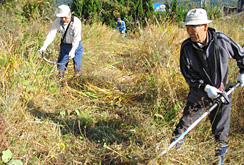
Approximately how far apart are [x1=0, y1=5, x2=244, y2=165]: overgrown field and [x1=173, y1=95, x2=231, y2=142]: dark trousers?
0.14 metres

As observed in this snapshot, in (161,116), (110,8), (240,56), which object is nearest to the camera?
(240,56)

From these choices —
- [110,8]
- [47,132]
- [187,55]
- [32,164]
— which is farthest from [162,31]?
[110,8]

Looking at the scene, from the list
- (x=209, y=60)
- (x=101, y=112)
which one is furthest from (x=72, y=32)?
(x=209, y=60)

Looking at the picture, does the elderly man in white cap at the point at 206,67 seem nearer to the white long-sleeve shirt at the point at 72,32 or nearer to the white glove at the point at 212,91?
the white glove at the point at 212,91

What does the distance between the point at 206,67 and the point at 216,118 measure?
0.57m

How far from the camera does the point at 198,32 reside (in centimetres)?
204

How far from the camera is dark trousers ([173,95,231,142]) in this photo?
2258 mm

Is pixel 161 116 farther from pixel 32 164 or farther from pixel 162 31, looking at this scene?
pixel 162 31

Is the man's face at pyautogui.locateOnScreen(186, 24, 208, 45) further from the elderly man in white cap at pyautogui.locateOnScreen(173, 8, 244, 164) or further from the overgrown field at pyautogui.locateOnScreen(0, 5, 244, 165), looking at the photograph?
the overgrown field at pyautogui.locateOnScreen(0, 5, 244, 165)

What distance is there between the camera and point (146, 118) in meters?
3.14

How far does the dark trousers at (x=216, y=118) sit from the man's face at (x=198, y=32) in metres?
0.68

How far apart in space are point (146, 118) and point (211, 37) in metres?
1.48

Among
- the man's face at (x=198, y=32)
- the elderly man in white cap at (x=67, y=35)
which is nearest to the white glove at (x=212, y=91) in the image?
the man's face at (x=198, y=32)

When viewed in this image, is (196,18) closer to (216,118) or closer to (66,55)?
(216,118)
